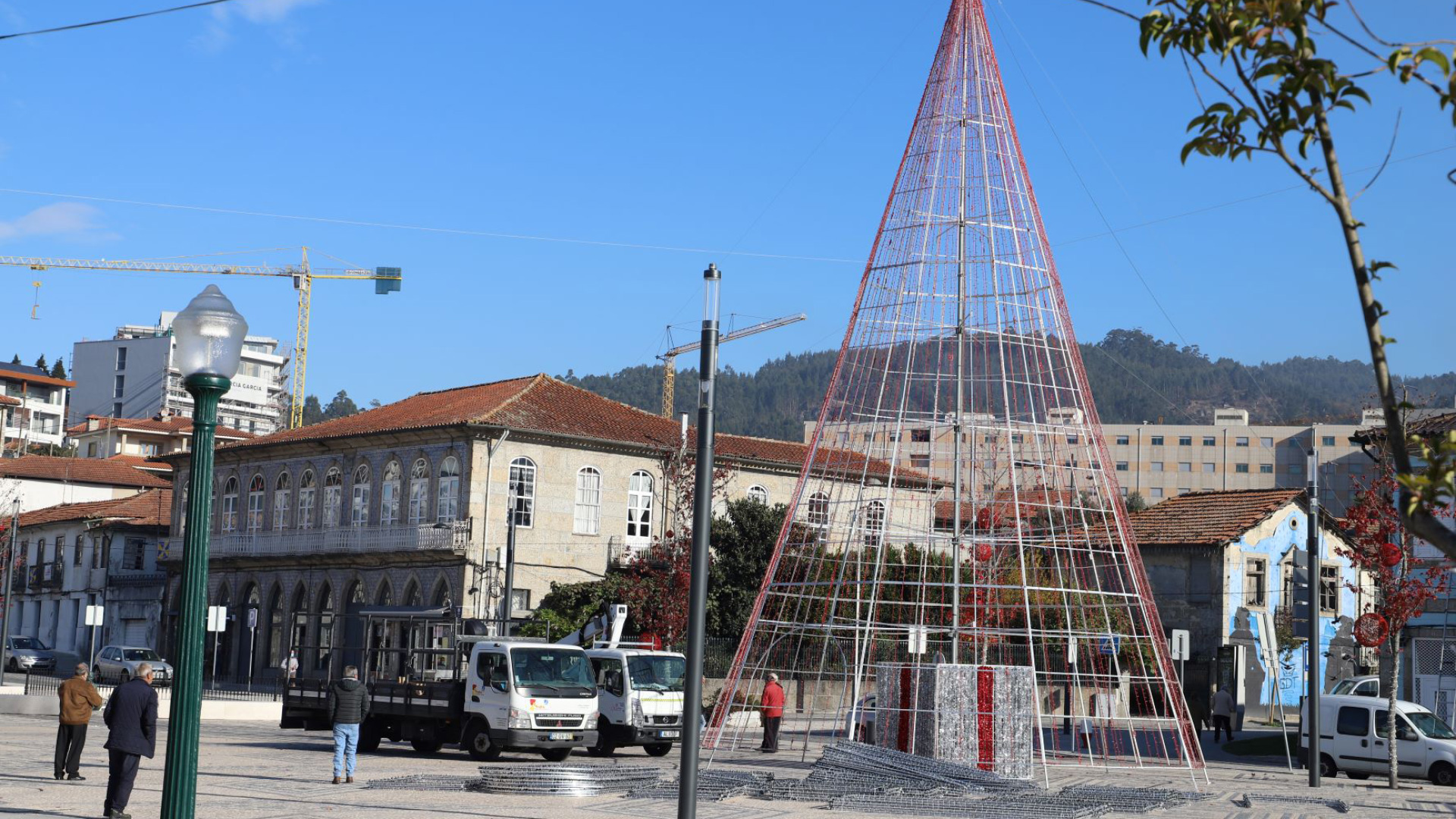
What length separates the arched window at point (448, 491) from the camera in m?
49.7

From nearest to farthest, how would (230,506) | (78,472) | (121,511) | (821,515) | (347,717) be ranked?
(347,717), (821,515), (230,506), (121,511), (78,472)

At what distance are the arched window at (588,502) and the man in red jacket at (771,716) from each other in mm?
22138

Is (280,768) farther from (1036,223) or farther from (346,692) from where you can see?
(1036,223)

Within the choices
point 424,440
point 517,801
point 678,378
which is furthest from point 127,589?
point 678,378

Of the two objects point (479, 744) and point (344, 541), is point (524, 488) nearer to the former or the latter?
point (344, 541)

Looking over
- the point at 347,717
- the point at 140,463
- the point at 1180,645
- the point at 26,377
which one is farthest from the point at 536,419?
the point at 26,377

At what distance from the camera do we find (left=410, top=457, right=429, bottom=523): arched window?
50.8 m

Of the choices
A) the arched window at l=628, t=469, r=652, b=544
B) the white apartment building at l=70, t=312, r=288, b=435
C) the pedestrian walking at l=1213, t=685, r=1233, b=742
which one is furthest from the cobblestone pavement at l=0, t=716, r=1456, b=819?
the white apartment building at l=70, t=312, r=288, b=435

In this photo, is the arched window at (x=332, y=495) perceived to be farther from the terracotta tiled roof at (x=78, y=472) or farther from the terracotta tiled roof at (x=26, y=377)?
the terracotta tiled roof at (x=26, y=377)

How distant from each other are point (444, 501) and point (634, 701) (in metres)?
23.0

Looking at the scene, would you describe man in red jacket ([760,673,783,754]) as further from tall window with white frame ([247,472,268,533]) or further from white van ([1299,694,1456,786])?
tall window with white frame ([247,472,268,533])

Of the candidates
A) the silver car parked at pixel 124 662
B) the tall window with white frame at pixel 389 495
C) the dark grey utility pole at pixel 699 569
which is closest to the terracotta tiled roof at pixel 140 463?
the silver car parked at pixel 124 662

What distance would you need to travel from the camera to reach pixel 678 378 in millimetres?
176000

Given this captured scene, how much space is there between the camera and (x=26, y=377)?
391 feet
